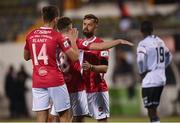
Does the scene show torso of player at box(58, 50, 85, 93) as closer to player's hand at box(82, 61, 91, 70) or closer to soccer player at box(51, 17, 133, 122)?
soccer player at box(51, 17, 133, 122)

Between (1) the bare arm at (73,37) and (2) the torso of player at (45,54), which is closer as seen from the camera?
(2) the torso of player at (45,54)

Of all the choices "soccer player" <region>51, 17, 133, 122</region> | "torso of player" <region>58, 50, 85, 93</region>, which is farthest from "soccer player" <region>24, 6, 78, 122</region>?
"torso of player" <region>58, 50, 85, 93</region>

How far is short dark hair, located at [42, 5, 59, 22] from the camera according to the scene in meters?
12.5

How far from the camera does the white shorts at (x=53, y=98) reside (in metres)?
12.5

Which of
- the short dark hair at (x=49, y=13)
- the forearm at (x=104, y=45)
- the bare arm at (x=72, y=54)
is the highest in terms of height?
the short dark hair at (x=49, y=13)

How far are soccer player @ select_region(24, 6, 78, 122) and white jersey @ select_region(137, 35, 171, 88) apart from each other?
11.3 feet

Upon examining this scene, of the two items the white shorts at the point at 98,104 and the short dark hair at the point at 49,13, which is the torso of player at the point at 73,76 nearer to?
the white shorts at the point at 98,104

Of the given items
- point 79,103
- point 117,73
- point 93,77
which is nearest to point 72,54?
point 79,103

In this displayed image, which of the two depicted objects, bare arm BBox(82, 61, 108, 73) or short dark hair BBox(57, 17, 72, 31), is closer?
short dark hair BBox(57, 17, 72, 31)

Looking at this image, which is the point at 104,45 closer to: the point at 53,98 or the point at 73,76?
the point at 73,76

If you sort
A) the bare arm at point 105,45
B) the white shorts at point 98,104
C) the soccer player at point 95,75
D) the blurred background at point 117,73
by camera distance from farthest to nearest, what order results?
the blurred background at point 117,73 < the white shorts at point 98,104 < the soccer player at point 95,75 < the bare arm at point 105,45

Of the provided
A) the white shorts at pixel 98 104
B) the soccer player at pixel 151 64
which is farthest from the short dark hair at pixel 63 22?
the soccer player at pixel 151 64

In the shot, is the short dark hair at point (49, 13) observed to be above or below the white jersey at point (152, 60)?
above

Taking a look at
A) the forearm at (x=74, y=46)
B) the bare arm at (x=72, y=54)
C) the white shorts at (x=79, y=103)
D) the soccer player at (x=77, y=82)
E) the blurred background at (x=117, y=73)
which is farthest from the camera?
the blurred background at (x=117, y=73)
